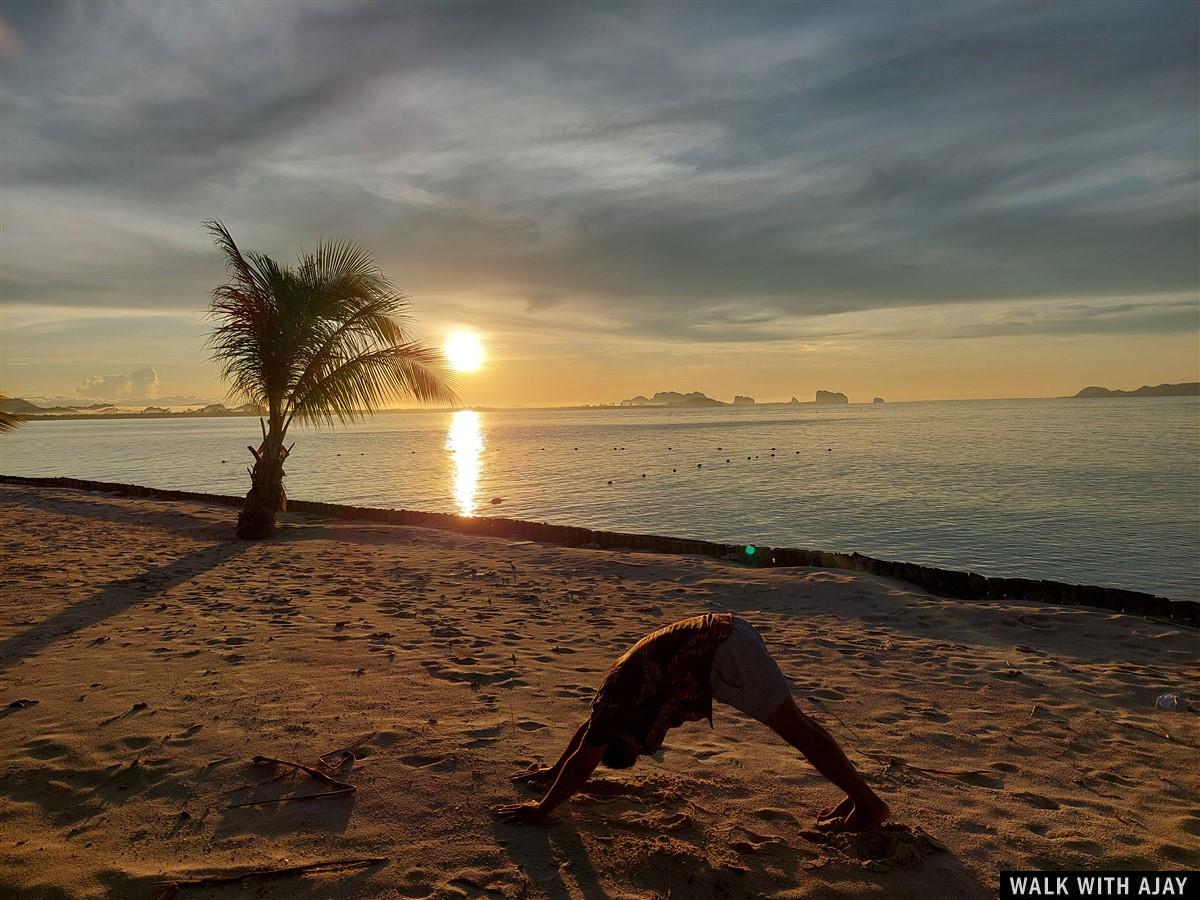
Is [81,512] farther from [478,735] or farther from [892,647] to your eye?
[892,647]

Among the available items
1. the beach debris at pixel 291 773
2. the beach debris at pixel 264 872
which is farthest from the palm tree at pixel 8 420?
the beach debris at pixel 264 872

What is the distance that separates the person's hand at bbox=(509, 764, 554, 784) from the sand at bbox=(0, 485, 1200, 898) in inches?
3.2

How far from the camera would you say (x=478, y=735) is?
16.7 ft

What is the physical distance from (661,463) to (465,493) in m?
20.3

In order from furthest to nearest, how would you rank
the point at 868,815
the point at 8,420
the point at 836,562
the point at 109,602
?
the point at 8,420 < the point at 836,562 < the point at 109,602 < the point at 868,815

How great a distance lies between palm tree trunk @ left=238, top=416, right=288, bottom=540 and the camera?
1484 centimetres

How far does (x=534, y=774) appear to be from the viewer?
172 inches

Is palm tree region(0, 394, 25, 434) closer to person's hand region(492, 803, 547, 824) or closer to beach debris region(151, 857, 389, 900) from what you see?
beach debris region(151, 857, 389, 900)

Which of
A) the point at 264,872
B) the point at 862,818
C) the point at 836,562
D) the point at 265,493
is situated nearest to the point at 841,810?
the point at 862,818

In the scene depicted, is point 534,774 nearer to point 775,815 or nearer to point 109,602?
point 775,815

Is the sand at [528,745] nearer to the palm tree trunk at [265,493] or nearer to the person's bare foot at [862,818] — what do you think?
the person's bare foot at [862,818]

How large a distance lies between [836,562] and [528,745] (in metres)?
8.61

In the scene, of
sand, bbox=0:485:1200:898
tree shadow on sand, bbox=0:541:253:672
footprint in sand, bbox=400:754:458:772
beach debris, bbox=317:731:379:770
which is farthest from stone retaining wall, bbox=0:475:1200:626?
beach debris, bbox=317:731:379:770

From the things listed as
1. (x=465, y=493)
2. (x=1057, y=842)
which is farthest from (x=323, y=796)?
(x=465, y=493)
